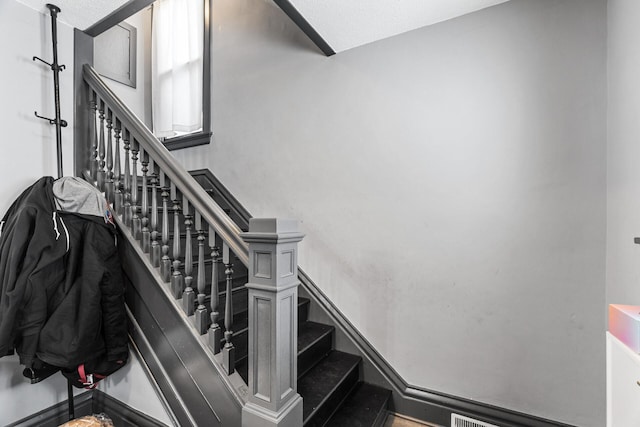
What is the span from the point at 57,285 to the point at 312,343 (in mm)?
1321

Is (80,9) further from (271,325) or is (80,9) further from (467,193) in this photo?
(467,193)

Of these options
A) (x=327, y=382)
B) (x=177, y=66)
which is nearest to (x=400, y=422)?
(x=327, y=382)

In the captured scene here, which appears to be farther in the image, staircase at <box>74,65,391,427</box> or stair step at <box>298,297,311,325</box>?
stair step at <box>298,297,311,325</box>

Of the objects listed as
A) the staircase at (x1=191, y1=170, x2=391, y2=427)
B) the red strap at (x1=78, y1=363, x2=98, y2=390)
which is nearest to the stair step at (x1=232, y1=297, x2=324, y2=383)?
the staircase at (x1=191, y1=170, x2=391, y2=427)

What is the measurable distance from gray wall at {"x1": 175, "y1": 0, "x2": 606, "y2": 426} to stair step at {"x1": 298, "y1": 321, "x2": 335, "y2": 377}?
0.21 metres

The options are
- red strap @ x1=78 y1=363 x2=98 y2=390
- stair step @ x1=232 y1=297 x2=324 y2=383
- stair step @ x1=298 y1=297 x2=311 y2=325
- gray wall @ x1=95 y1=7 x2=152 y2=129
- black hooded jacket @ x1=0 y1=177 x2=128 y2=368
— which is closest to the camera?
black hooded jacket @ x1=0 y1=177 x2=128 y2=368

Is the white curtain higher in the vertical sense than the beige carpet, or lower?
Result: higher

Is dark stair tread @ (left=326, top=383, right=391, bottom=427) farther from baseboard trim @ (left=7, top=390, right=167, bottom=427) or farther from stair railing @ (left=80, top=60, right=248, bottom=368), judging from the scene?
baseboard trim @ (left=7, top=390, right=167, bottom=427)

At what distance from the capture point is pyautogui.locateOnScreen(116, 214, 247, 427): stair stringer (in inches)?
48.6

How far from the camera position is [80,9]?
156 cm

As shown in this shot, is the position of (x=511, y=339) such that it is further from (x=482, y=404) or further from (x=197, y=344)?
(x=197, y=344)

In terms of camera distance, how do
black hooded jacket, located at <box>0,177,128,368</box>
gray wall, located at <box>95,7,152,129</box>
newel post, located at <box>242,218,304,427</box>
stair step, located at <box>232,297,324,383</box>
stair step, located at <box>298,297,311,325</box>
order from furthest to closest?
1. gray wall, located at <box>95,7,152,129</box>
2. stair step, located at <box>298,297,311,325</box>
3. stair step, located at <box>232,297,324,383</box>
4. black hooded jacket, located at <box>0,177,128,368</box>
5. newel post, located at <box>242,218,304,427</box>

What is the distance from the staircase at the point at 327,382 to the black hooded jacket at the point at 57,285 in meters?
0.66

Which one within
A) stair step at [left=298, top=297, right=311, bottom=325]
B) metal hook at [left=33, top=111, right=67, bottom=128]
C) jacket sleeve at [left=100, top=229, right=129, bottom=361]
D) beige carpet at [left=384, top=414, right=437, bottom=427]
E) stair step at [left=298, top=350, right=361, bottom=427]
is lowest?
beige carpet at [left=384, top=414, right=437, bottom=427]
